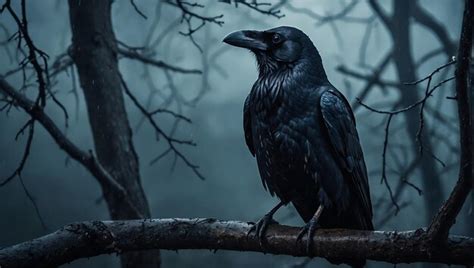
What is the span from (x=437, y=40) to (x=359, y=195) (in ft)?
7.64

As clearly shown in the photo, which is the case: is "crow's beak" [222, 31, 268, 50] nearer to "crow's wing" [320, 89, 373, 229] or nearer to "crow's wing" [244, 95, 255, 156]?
"crow's wing" [244, 95, 255, 156]

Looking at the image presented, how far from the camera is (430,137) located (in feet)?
12.8

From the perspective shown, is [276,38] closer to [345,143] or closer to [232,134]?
[345,143]

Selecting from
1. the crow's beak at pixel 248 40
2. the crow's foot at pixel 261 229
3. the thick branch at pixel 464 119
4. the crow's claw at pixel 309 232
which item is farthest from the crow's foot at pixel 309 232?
the crow's beak at pixel 248 40

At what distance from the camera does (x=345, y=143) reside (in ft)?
6.24

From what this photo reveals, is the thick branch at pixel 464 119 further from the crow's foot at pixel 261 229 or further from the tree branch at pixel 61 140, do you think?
the tree branch at pixel 61 140

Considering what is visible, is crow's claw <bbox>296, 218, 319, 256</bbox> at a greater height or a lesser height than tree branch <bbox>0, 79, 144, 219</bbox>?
lesser

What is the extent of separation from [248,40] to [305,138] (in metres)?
0.45

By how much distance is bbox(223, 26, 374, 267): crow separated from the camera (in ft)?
6.03

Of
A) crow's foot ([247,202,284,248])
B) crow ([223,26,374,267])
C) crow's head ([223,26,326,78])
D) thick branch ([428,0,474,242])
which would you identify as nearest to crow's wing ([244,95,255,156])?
crow ([223,26,374,267])

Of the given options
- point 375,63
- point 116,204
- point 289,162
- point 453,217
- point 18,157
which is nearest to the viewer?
point 453,217

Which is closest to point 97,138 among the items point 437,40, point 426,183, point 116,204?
point 116,204

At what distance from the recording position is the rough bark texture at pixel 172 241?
4.89 feet

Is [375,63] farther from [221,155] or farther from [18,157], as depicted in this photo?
[18,157]
